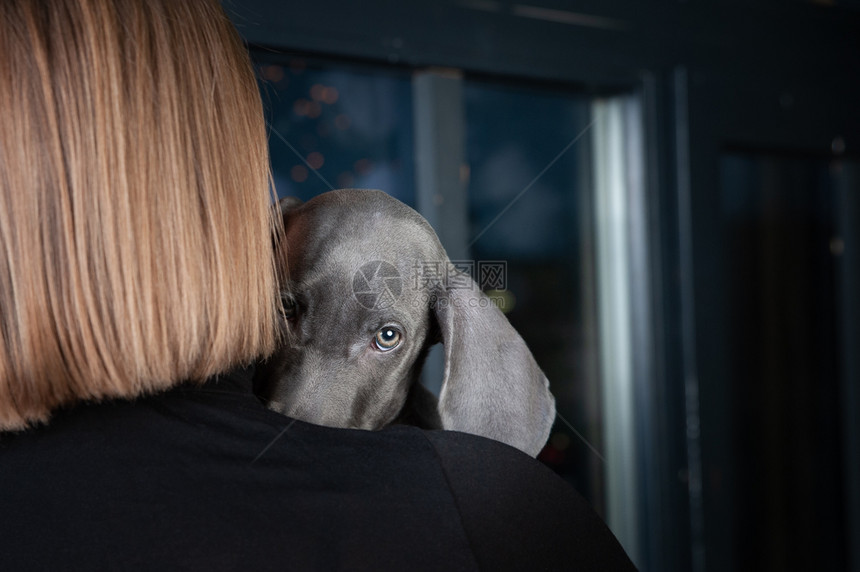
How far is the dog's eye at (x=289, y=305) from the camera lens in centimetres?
94

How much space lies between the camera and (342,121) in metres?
1.94

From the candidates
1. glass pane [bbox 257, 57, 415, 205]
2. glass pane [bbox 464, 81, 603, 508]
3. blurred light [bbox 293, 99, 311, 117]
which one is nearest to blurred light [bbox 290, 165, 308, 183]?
glass pane [bbox 257, 57, 415, 205]

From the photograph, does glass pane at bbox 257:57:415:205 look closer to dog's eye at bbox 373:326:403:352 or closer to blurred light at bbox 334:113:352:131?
blurred light at bbox 334:113:352:131

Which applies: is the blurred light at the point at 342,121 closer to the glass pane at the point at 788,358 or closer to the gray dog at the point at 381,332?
the gray dog at the point at 381,332

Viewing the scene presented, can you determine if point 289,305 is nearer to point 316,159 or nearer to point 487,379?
point 487,379

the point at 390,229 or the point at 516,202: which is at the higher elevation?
the point at 516,202

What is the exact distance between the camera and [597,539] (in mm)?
669

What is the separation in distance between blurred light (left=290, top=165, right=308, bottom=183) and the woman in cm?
76

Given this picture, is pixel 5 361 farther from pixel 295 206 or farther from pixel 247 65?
pixel 295 206

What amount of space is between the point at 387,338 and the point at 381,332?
19mm

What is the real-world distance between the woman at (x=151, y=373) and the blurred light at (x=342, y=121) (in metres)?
1.30

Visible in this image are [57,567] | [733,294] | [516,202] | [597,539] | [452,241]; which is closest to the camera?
[57,567]

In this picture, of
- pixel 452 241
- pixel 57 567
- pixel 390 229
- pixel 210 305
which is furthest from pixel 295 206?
pixel 452 241

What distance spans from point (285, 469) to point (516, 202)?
1666 mm
